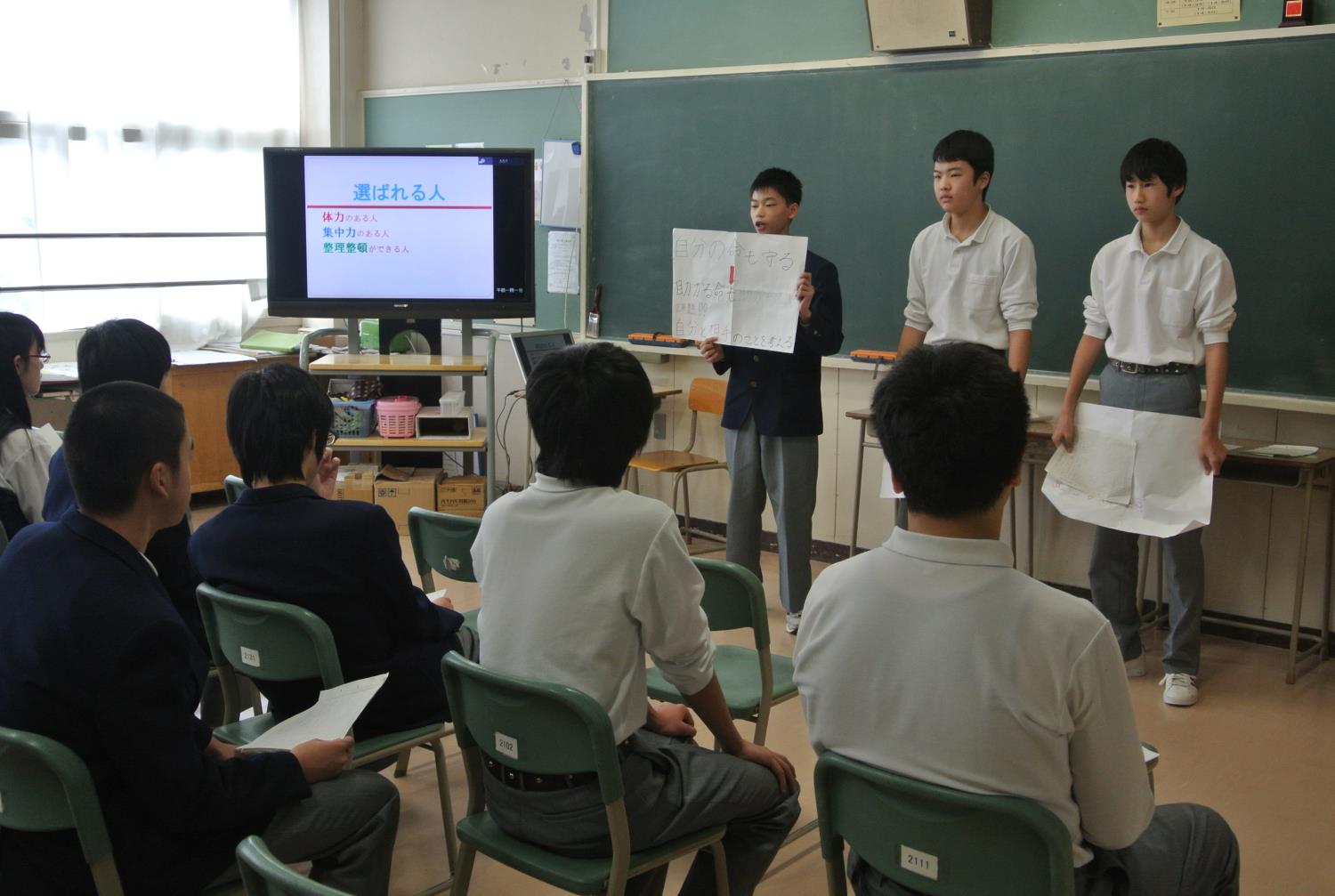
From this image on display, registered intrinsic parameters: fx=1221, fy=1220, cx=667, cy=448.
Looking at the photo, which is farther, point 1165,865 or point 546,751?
point 546,751

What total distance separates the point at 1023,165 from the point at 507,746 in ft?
11.1

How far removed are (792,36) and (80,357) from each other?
10.6ft

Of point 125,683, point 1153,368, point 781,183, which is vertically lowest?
point 125,683

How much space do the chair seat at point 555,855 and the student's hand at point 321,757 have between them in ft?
0.73

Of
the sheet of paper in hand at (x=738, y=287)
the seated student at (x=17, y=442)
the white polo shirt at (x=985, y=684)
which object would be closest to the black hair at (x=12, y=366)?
the seated student at (x=17, y=442)

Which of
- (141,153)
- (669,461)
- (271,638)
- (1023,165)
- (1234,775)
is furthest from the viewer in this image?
(141,153)

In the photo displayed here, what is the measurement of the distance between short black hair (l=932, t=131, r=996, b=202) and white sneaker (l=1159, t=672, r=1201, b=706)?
65.7 inches

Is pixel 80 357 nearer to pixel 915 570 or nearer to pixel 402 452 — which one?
pixel 915 570

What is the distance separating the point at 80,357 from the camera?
2844 millimetres

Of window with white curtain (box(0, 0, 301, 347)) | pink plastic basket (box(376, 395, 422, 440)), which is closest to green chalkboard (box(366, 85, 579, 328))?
window with white curtain (box(0, 0, 301, 347))

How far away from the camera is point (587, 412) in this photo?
187 centimetres

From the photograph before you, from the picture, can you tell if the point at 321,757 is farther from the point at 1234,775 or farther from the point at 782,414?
the point at 782,414

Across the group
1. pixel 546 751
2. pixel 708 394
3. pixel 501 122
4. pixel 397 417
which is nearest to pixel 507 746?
pixel 546 751

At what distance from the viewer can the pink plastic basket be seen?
5.54 m
